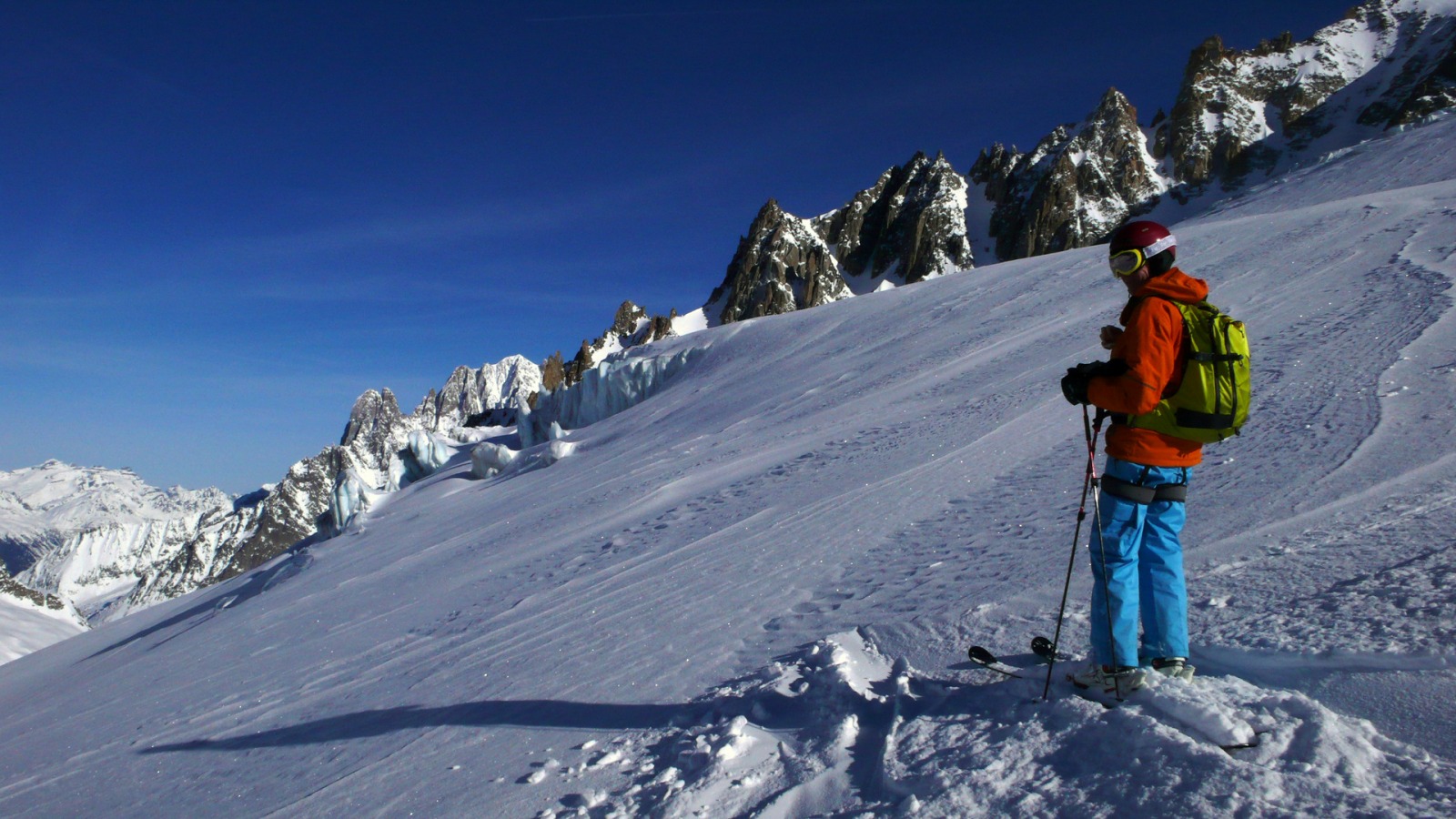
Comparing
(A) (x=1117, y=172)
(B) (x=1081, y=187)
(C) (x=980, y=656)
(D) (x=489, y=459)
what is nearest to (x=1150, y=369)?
(C) (x=980, y=656)

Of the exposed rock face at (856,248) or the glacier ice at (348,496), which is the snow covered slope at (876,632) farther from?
the exposed rock face at (856,248)

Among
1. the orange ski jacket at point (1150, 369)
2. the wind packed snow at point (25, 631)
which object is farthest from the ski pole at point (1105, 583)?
the wind packed snow at point (25, 631)

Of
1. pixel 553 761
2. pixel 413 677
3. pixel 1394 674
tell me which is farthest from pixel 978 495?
pixel 413 677

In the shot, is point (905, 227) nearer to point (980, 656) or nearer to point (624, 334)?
point (624, 334)

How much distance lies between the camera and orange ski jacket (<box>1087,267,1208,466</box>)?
281 centimetres

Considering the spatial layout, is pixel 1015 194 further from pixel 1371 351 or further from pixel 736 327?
pixel 1371 351

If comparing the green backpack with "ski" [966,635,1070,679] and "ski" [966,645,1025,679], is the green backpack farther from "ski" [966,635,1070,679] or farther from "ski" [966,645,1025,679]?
"ski" [966,645,1025,679]

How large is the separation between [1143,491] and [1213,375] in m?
0.52

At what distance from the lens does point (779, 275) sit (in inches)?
3588

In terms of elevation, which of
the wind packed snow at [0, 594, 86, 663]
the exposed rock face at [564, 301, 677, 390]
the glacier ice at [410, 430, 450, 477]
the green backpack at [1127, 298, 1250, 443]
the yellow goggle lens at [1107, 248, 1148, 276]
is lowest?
the wind packed snow at [0, 594, 86, 663]

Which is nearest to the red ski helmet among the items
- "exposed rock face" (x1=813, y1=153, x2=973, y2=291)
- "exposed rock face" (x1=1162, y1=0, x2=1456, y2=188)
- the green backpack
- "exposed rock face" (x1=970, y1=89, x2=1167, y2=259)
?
the green backpack

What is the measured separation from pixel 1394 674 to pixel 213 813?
5826mm

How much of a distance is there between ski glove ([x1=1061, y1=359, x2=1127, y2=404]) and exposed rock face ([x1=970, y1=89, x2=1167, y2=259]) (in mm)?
90181

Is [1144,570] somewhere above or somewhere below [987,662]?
above
